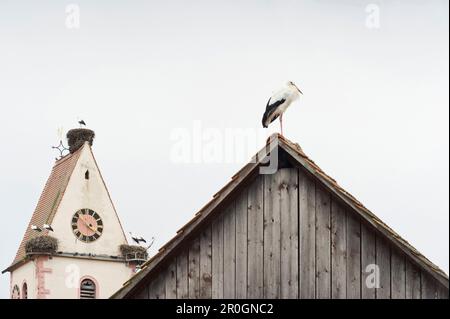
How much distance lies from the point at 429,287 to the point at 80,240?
1744 inches

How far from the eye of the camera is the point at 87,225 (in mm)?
52906

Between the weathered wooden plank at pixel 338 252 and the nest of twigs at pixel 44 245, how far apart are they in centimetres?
4339

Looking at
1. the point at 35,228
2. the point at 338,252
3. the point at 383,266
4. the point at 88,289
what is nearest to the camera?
the point at 383,266

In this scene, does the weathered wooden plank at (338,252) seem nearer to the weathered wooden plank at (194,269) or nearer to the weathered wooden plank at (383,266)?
the weathered wooden plank at (383,266)

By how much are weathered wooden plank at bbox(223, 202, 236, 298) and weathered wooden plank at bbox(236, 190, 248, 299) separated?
0.03m

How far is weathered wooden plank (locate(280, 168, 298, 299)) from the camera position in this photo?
376 inches

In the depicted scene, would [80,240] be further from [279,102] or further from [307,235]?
[307,235]

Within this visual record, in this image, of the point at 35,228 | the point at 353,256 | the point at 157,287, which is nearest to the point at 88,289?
the point at 35,228

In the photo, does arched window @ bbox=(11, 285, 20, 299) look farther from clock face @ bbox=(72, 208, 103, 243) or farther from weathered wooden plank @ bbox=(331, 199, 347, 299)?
weathered wooden plank @ bbox=(331, 199, 347, 299)

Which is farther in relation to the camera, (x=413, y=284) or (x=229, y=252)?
(x=229, y=252)

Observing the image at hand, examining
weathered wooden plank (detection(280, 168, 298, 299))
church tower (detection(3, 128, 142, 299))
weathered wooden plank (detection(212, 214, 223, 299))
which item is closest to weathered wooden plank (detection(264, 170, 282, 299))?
weathered wooden plank (detection(280, 168, 298, 299))
